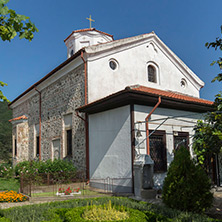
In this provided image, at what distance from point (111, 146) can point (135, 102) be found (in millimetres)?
2144

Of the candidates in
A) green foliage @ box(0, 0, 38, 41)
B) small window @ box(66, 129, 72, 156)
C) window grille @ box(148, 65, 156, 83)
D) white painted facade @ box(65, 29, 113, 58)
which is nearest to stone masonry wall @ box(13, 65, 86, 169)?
small window @ box(66, 129, 72, 156)

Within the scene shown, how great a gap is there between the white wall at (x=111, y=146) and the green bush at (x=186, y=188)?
9.63ft

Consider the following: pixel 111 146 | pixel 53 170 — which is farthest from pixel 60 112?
pixel 111 146

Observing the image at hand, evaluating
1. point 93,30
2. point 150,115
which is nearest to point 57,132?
point 150,115

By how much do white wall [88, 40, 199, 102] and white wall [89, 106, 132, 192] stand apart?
1528 millimetres

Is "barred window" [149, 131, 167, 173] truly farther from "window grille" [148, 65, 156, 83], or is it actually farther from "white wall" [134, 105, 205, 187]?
"window grille" [148, 65, 156, 83]

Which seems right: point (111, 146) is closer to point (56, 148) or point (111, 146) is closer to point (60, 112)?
point (60, 112)

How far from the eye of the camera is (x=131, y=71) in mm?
12898

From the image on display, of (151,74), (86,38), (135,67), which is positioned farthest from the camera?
(86,38)

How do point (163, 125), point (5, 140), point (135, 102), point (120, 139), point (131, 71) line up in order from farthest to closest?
1. point (5, 140)
2. point (131, 71)
3. point (163, 125)
4. point (120, 139)
5. point (135, 102)

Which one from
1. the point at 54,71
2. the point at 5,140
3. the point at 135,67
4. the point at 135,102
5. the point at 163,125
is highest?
the point at 54,71

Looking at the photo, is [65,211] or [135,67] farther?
[135,67]

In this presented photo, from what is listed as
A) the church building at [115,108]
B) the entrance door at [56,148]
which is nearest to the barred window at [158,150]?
the church building at [115,108]

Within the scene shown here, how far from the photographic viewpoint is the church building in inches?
364
